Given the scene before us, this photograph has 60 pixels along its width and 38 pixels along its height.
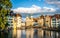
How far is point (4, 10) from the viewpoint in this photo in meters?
6.93

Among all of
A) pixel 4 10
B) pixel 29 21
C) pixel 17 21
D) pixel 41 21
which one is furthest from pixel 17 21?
pixel 41 21

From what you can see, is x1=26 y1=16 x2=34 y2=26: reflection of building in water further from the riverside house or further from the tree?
the tree

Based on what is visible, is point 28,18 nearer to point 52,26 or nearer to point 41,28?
point 41,28

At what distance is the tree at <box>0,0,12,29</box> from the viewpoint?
679cm

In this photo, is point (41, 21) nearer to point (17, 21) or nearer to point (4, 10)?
point (17, 21)

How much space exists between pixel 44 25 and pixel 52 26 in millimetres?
687

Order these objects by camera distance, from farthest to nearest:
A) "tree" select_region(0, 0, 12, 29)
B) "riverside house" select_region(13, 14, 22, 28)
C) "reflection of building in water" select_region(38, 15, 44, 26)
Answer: "reflection of building in water" select_region(38, 15, 44, 26) → "riverside house" select_region(13, 14, 22, 28) → "tree" select_region(0, 0, 12, 29)

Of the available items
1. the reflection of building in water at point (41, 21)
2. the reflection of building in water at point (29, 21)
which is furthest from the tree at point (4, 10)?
the reflection of building in water at point (41, 21)

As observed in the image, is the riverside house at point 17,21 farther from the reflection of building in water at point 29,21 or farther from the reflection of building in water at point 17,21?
the reflection of building in water at point 29,21

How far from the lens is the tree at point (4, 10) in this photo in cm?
679

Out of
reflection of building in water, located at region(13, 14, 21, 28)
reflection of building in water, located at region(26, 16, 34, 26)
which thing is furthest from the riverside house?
reflection of building in water, located at region(26, 16, 34, 26)

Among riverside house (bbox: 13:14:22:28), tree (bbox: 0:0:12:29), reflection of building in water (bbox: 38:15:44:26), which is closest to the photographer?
tree (bbox: 0:0:12:29)

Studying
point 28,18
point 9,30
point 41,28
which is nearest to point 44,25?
point 41,28

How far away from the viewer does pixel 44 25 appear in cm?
752
